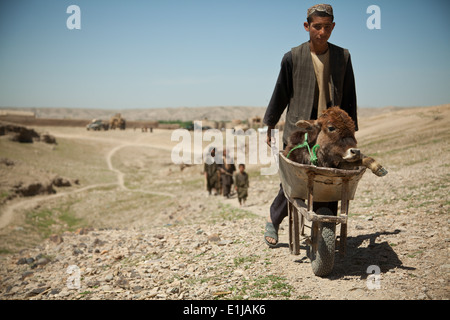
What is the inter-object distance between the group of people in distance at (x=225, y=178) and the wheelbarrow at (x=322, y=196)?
753cm

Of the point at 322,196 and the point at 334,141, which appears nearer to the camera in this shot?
the point at 334,141

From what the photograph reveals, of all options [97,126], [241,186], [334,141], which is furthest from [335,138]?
[97,126]

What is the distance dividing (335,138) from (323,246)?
1124 millimetres

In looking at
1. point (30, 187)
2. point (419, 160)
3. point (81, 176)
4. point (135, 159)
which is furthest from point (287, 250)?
point (135, 159)

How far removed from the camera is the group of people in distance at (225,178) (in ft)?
37.9

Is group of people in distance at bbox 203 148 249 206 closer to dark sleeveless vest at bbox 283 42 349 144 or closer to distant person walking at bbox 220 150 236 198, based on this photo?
distant person walking at bbox 220 150 236 198

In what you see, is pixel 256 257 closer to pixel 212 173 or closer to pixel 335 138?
pixel 335 138

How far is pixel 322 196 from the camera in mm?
3633

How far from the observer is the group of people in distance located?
11562 millimetres

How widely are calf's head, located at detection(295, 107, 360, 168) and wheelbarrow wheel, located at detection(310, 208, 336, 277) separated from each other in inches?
26.4

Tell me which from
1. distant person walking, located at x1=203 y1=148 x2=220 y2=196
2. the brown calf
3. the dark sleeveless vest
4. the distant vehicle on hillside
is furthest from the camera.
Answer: the distant vehicle on hillside

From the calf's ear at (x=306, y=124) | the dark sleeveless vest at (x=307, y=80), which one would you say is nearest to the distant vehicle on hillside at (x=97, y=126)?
the dark sleeveless vest at (x=307, y=80)

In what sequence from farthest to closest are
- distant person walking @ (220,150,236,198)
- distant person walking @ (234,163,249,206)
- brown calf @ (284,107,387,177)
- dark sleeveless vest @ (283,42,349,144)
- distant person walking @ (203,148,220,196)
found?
distant person walking @ (203,148,220,196)
distant person walking @ (220,150,236,198)
distant person walking @ (234,163,249,206)
dark sleeveless vest @ (283,42,349,144)
brown calf @ (284,107,387,177)

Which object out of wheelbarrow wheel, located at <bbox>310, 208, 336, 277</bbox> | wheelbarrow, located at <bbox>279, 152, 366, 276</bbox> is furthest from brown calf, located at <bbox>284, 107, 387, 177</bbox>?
wheelbarrow wheel, located at <bbox>310, 208, 336, 277</bbox>
